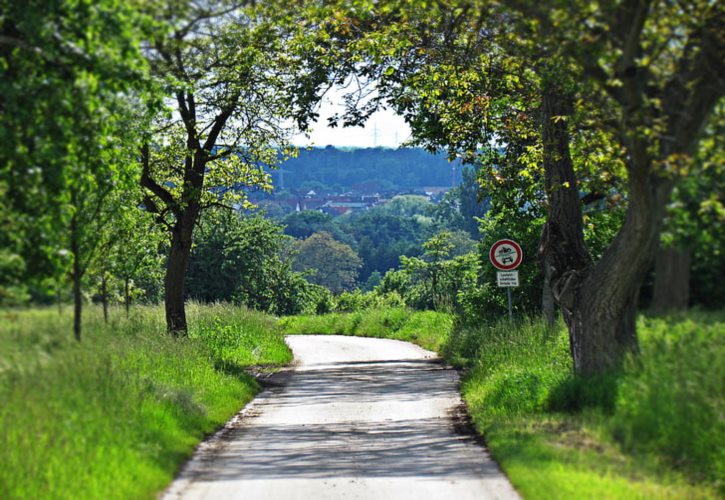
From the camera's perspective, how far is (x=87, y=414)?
11.2 metres

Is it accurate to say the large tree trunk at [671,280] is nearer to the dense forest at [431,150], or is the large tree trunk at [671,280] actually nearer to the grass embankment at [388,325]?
the dense forest at [431,150]

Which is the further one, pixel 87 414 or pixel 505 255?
pixel 505 255

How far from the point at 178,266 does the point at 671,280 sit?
15437 millimetres

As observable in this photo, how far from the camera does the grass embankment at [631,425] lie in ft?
32.2

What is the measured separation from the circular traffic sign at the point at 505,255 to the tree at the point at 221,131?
224 inches

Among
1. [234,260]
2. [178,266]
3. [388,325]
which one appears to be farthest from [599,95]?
[234,260]

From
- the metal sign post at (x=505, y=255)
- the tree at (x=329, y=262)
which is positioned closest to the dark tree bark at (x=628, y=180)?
the metal sign post at (x=505, y=255)

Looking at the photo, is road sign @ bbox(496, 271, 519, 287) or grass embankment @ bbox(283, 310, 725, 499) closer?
grass embankment @ bbox(283, 310, 725, 499)

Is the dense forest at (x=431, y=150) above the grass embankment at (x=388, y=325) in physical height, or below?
above

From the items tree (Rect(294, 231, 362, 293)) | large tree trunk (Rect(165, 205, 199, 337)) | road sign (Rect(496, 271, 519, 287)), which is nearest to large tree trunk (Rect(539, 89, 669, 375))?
road sign (Rect(496, 271, 519, 287))

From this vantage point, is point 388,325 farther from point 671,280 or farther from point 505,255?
point 671,280

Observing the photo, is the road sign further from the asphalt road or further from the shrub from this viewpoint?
the shrub

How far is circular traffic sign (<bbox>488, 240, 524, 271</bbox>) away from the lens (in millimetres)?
25672

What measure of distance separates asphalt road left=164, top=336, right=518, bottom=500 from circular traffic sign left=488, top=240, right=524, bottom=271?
3.09 metres
